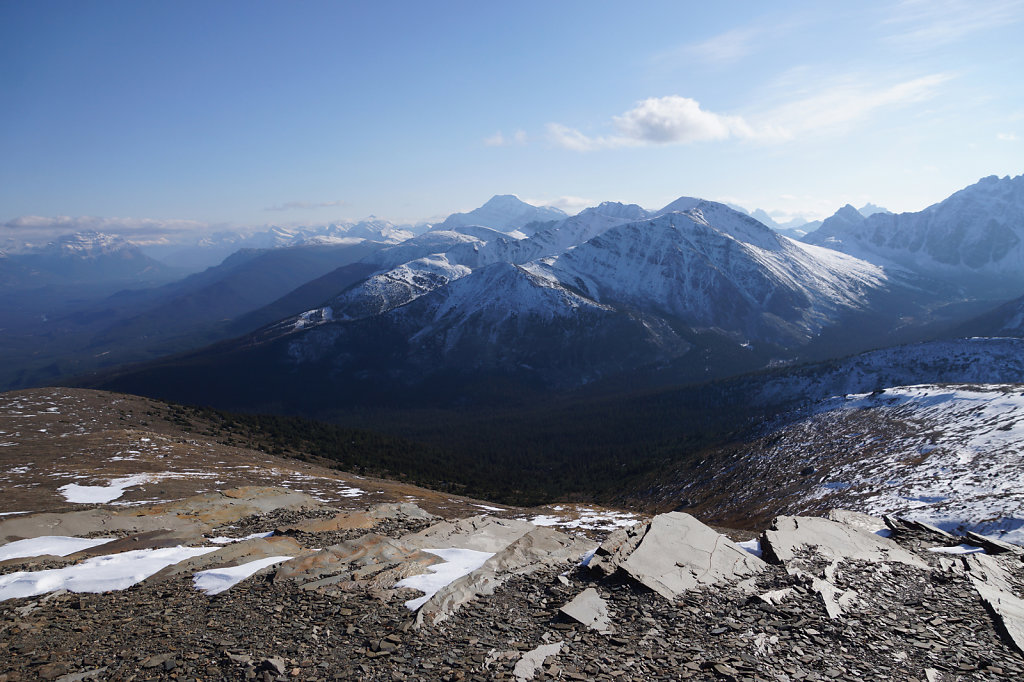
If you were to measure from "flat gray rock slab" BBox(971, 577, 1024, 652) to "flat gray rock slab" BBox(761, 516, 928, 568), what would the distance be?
2.09 m

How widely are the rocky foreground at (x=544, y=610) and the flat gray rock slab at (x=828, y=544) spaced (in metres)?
0.11

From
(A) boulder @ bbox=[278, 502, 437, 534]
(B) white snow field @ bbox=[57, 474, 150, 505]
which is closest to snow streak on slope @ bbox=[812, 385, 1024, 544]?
(A) boulder @ bbox=[278, 502, 437, 534]

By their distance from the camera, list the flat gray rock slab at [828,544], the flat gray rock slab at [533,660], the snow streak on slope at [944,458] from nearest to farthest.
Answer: the flat gray rock slab at [533,660], the flat gray rock slab at [828,544], the snow streak on slope at [944,458]

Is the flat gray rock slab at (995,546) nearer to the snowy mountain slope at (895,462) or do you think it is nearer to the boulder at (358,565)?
the snowy mountain slope at (895,462)

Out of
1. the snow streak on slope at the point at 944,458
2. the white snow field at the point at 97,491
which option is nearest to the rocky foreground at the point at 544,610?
the white snow field at the point at 97,491

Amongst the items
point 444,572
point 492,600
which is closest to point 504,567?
point 444,572

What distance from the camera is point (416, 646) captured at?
13.1 m

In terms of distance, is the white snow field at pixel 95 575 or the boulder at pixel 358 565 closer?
the white snow field at pixel 95 575

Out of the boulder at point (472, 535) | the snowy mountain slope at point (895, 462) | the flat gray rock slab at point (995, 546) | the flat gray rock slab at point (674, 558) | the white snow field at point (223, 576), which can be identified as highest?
the flat gray rock slab at point (674, 558)

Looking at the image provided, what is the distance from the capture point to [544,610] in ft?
50.2

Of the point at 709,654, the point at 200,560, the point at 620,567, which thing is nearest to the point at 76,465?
the point at 200,560

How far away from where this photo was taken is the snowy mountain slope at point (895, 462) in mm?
34406

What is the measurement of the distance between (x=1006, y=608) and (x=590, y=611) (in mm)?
13244

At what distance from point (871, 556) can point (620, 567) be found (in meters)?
11.0
